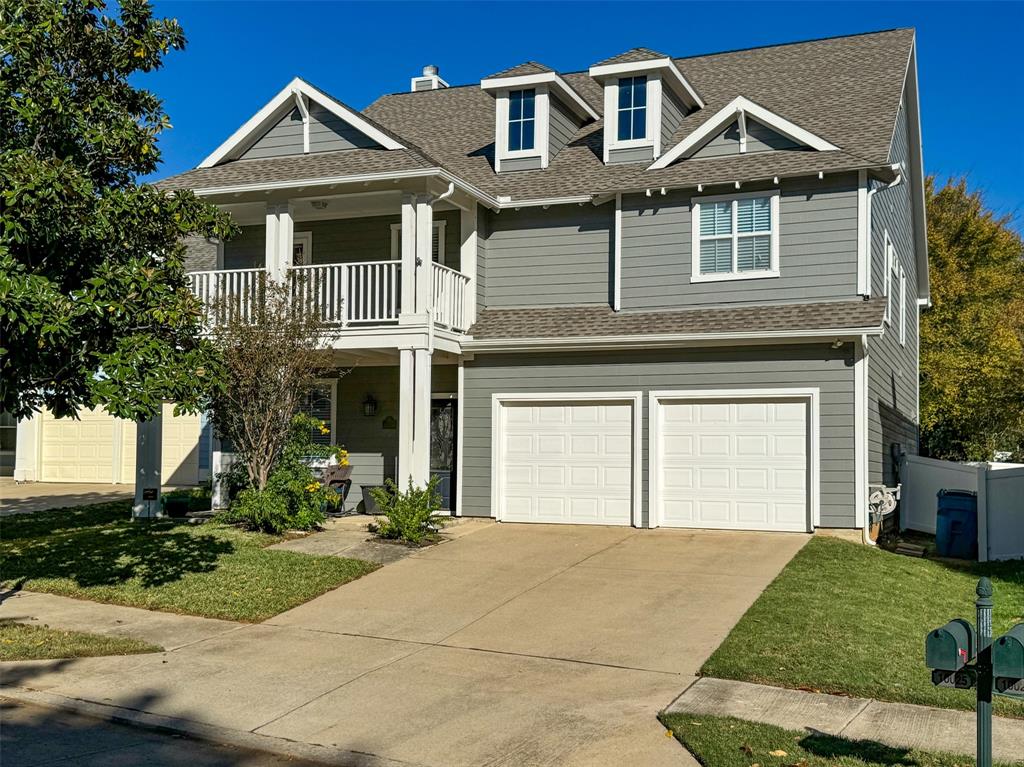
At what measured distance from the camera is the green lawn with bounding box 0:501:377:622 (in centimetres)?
1087

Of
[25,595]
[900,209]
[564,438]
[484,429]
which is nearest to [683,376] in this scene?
[564,438]

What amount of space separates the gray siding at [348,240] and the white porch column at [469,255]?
0.42 metres

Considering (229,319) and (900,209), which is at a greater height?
(900,209)

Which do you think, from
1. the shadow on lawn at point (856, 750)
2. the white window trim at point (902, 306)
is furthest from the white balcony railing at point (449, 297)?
the shadow on lawn at point (856, 750)

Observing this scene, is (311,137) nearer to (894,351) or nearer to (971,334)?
(894,351)

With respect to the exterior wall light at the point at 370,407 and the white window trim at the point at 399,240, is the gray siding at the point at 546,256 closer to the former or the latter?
the white window trim at the point at 399,240

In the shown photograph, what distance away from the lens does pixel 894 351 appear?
19297 mm

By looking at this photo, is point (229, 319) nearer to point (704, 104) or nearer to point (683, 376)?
point (683, 376)

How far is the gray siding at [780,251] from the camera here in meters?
15.5

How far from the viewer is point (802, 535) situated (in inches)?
580

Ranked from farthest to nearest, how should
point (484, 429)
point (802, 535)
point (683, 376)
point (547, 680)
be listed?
point (484, 429) → point (683, 376) → point (802, 535) → point (547, 680)

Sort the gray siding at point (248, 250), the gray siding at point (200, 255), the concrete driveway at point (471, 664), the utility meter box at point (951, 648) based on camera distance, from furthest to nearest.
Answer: the gray siding at point (200, 255) → the gray siding at point (248, 250) → the concrete driveway at point (471, 664) → the utility meter box at point (951, 648)

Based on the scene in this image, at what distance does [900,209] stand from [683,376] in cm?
807

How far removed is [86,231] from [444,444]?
10032 mm
